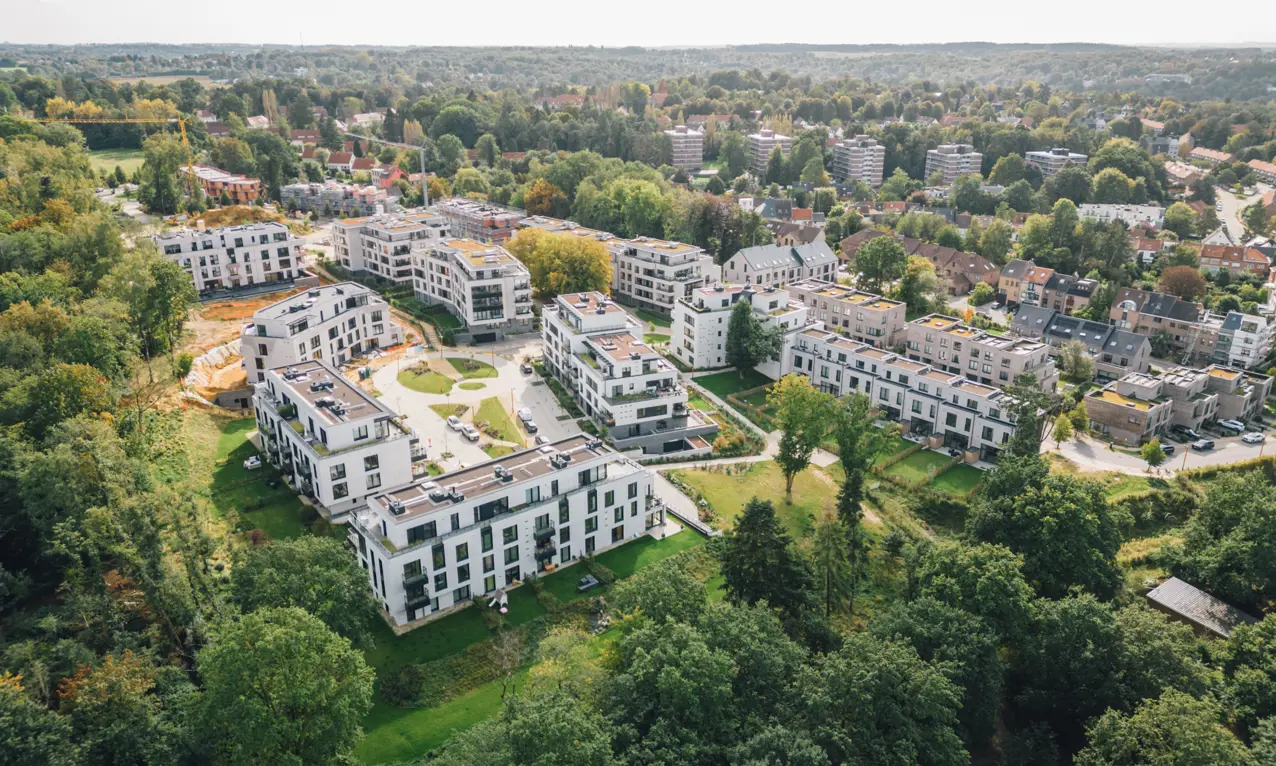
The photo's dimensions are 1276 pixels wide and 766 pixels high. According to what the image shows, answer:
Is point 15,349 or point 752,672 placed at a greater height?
point 15,349

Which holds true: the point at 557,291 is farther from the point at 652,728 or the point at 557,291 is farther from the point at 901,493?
the point at 652,728

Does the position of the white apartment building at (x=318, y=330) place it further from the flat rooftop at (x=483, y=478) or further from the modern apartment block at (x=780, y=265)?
the modern apartment block at (x=780, y=265)

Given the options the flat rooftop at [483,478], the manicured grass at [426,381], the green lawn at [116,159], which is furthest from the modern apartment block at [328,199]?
the flat rooftop at [483,478]

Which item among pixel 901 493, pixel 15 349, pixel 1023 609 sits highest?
pixel 15 349

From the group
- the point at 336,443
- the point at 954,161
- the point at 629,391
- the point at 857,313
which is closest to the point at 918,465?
the point at 629,391

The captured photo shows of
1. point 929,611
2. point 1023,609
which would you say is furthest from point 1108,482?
point 929,611

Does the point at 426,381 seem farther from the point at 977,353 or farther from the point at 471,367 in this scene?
the point at 977,353
